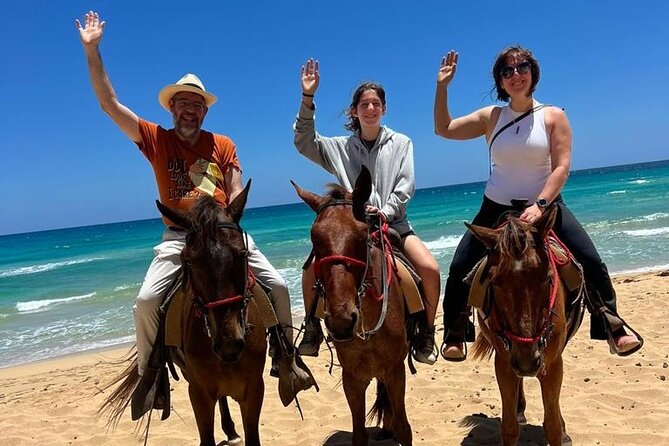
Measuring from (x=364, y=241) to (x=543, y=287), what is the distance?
107cm

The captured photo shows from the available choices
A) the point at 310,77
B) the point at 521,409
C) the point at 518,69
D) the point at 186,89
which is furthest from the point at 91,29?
the point at 521,409

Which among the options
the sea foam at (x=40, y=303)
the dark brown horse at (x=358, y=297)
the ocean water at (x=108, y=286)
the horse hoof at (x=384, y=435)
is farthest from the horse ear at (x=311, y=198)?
the sea foam at (x=40, y=303)

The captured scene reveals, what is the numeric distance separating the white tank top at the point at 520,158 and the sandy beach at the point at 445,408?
6.85 ft

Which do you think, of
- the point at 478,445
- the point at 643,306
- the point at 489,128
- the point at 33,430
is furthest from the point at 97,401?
the point at 643,306

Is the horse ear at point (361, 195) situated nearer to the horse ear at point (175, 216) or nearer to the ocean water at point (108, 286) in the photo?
the horse ear at point (175, 216)

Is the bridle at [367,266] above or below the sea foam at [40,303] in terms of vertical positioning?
above

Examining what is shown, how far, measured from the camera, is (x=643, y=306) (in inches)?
335

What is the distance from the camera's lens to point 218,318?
9.89ft

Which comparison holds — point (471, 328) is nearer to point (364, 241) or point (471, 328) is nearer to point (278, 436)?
point (364, 241)

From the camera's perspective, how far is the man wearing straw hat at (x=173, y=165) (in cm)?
400

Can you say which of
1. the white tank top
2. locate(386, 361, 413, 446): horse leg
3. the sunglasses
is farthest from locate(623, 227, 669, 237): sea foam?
locate(386, 361, 413, 446): horse leg

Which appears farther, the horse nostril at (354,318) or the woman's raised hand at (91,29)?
the woman's raised hand at (91,29)

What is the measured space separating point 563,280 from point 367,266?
4.96 ft

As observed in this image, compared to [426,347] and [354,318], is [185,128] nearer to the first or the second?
[354,318]
